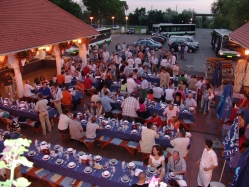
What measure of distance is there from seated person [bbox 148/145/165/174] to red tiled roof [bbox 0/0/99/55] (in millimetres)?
8334

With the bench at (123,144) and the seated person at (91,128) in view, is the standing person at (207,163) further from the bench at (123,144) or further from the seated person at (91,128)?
the seated person at (91,128)

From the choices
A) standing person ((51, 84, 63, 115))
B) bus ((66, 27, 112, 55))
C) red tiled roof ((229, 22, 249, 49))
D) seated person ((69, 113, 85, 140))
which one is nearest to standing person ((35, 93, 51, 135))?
standing person ((51, 84, 63, 115))

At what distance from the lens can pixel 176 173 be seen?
586 centimetres

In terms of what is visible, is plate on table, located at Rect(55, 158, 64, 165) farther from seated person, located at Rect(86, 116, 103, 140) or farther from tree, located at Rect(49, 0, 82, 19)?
tree, located at Rect(49, 0, 82, 19)

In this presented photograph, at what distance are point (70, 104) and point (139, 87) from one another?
12.2 ft

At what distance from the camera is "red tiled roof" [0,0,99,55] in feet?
38.6

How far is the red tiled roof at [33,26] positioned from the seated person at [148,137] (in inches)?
300

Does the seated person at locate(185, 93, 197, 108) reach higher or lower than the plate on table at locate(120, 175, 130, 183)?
higher

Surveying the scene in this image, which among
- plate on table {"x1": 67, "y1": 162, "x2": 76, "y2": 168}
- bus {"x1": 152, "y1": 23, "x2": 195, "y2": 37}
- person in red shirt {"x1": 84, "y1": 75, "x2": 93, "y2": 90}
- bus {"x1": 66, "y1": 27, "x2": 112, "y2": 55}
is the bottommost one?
plate on table {"x1": 67, "y1": 162, "x2": 76, "y2": 168}

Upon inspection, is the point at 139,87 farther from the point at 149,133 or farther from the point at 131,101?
the point at 149,133

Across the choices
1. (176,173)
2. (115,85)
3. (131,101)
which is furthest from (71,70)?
(176,173)

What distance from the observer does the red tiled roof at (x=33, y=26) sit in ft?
38.6

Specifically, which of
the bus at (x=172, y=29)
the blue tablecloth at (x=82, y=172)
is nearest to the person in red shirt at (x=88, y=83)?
the blue tablecloth at (x=82, y=172)

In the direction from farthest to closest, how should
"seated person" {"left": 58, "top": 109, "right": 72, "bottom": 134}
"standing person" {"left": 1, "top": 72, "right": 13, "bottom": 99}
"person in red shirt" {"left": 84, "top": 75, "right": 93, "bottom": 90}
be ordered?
"person in red shirt" {"left": 84, "top": 75, "right": 93, "bottom": 90} < "standing person" {"left": 1, "top": 72, "right": 13, "bottom": 99} < "seated person" {"left": 58, "top": 109, "right": 72, "bottom": 134}
